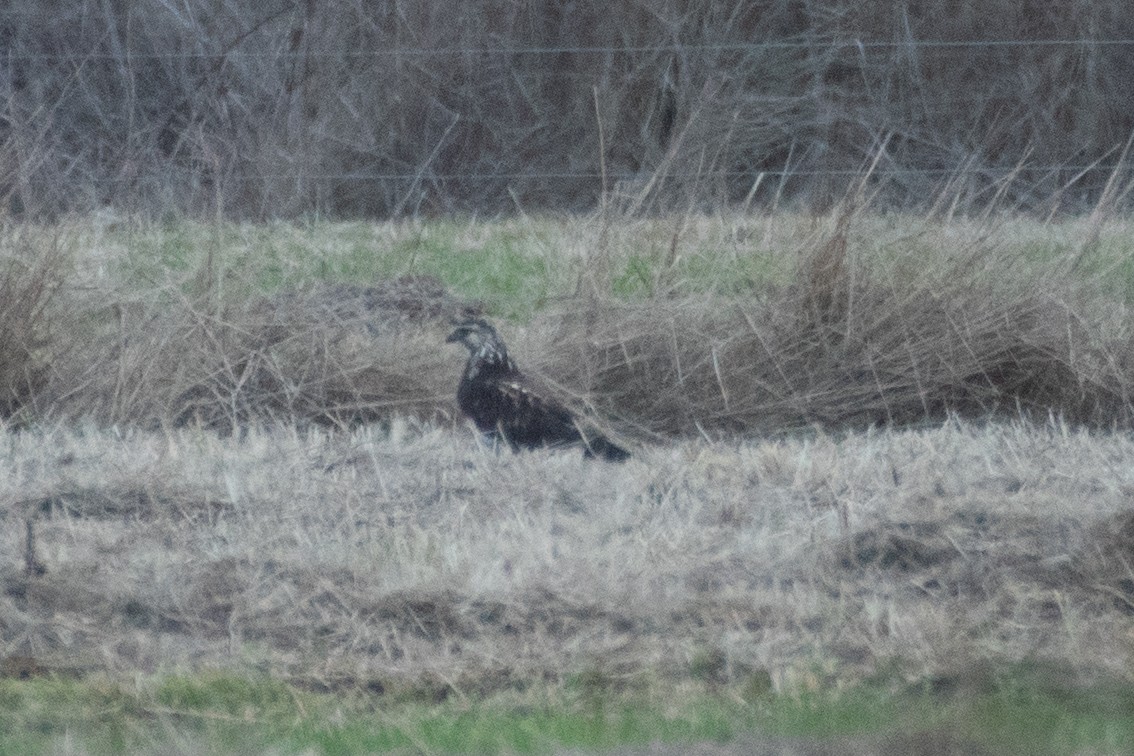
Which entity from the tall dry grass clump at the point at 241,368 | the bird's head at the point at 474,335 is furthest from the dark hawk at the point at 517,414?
the tall dry grass clump at the point at 241,368

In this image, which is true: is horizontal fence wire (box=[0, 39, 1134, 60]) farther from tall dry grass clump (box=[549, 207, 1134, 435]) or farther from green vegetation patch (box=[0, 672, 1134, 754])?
green vegetation patch (box=[0, 672, 1134, 754])

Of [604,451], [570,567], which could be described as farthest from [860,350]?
[570,567]

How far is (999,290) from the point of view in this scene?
289 inches

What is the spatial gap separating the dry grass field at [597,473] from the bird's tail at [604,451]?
12cm

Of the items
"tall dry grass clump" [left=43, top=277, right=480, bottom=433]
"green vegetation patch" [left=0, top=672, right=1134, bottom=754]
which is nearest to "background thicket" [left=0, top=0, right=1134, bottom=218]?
"tall dry grass clump" [left=43, top=277, right=480, bottom=433]

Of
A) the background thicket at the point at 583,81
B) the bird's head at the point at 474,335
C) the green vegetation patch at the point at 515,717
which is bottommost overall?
the background thicket at the point at 583,81

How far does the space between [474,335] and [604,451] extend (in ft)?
2.46

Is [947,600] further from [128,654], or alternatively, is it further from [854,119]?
[854,119]

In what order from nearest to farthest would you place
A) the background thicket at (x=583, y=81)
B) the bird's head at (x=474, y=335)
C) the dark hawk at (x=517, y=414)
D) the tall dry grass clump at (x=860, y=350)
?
the dark hawk at (x=517, y=414), the bird's head at (x=474, y=335), the tall dry grass clump at (x=860, y=350), the background thicket at (x=583, y=81)

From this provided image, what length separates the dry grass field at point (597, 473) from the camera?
166 inches

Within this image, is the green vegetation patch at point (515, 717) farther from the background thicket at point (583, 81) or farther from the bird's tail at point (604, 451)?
the background thicket at point (583, 81)

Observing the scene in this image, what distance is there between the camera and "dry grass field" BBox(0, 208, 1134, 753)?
13.8 ft

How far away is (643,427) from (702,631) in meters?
2.71

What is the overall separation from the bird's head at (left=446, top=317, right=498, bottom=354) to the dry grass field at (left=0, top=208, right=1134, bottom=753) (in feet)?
1.18
